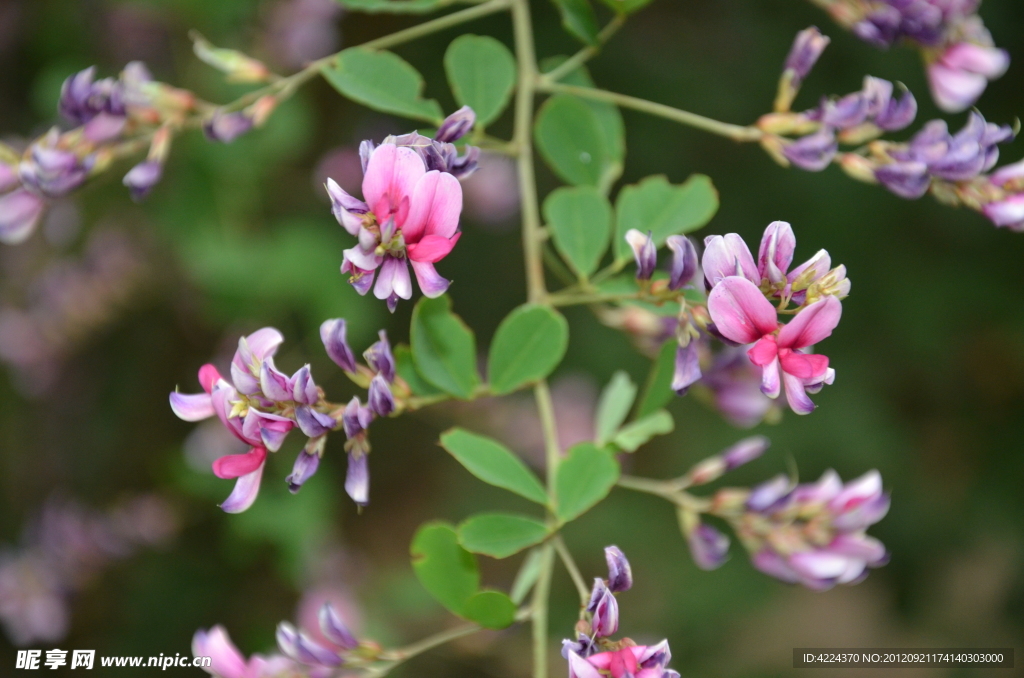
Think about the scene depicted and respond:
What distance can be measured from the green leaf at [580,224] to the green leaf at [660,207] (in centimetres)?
2

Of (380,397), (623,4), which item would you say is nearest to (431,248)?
(380,397)

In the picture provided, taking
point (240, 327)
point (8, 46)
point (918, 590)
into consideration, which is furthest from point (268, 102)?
point (918, 590)

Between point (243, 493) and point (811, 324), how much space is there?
42cm

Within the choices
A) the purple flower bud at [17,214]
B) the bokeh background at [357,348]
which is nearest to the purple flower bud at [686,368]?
the purple flower bud at [17,214]

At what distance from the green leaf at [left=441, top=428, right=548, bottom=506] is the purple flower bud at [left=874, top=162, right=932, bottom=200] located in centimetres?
41

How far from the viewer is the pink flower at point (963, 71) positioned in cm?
82

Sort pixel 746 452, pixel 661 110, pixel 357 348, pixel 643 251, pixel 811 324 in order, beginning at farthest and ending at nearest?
pixel 357 348 < pixel 746 452 < pixel 661 110 < pixel 643 251 < pixel 811 324

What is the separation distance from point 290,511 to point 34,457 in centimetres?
87

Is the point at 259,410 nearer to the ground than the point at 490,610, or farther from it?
farther from it

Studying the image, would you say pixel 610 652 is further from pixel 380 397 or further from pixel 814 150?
pixel 814 150

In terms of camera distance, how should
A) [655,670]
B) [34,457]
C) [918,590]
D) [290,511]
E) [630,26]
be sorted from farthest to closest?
1. [630,26]
2. [34,457]
3. [918,590]
4. [290,511]
5. [655,670]

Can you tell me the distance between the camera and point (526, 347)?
2.41 ft

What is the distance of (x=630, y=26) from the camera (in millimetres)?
2244

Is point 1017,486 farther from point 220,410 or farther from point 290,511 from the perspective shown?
point 220,410
